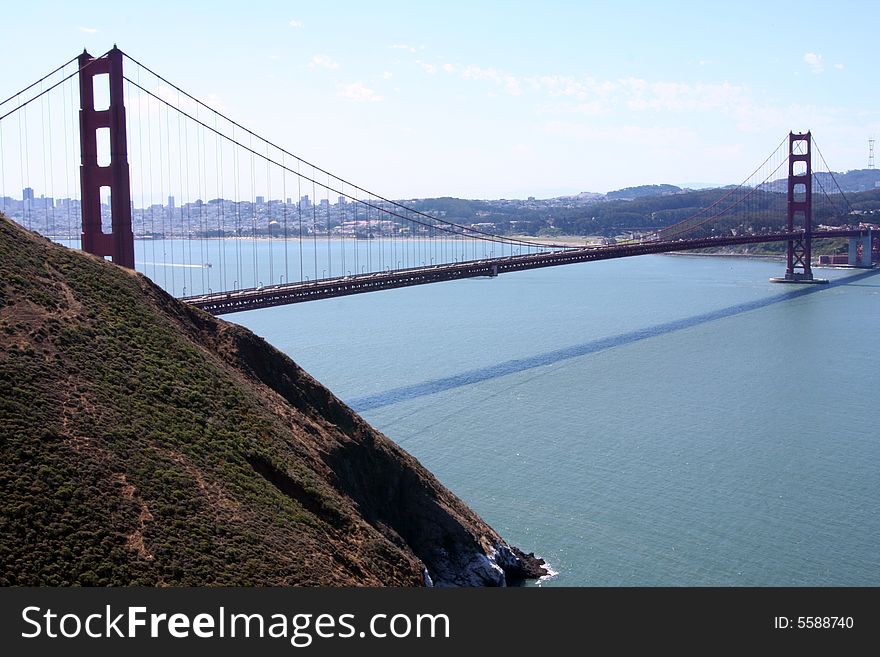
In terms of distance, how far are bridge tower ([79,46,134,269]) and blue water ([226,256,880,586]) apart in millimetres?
4879

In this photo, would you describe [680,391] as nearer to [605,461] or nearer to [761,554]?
[605,461]

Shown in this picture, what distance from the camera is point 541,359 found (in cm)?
2339

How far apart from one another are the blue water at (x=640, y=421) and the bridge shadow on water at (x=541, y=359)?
7 cm

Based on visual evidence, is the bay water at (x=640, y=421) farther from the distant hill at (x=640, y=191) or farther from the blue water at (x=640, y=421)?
the distant hill at (x=640, y=191)

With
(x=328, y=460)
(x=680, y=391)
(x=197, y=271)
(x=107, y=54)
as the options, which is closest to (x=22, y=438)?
(x=328, y=460)

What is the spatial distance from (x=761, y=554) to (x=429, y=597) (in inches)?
236

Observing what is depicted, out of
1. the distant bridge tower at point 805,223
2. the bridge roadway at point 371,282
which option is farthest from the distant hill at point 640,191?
the bridge roadway at point 371,282

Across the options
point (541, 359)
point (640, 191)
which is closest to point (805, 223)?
point (541, 359)

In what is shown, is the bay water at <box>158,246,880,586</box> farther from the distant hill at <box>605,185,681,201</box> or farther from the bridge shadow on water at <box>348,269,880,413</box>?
the distant hill at <box>605,185,681,201</box>

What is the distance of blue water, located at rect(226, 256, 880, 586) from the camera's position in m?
11.1

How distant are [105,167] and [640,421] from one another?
9396mm

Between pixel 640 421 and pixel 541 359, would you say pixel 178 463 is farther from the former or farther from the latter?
pixel 541 359

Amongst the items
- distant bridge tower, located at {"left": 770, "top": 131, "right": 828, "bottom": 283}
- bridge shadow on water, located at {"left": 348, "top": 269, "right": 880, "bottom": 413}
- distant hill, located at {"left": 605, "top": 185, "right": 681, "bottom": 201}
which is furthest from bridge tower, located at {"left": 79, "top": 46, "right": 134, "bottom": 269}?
distant hill, located at {"left": 605, "top": 185, "right": 681, "bottom": 201}

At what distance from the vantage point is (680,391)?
19.6 m
